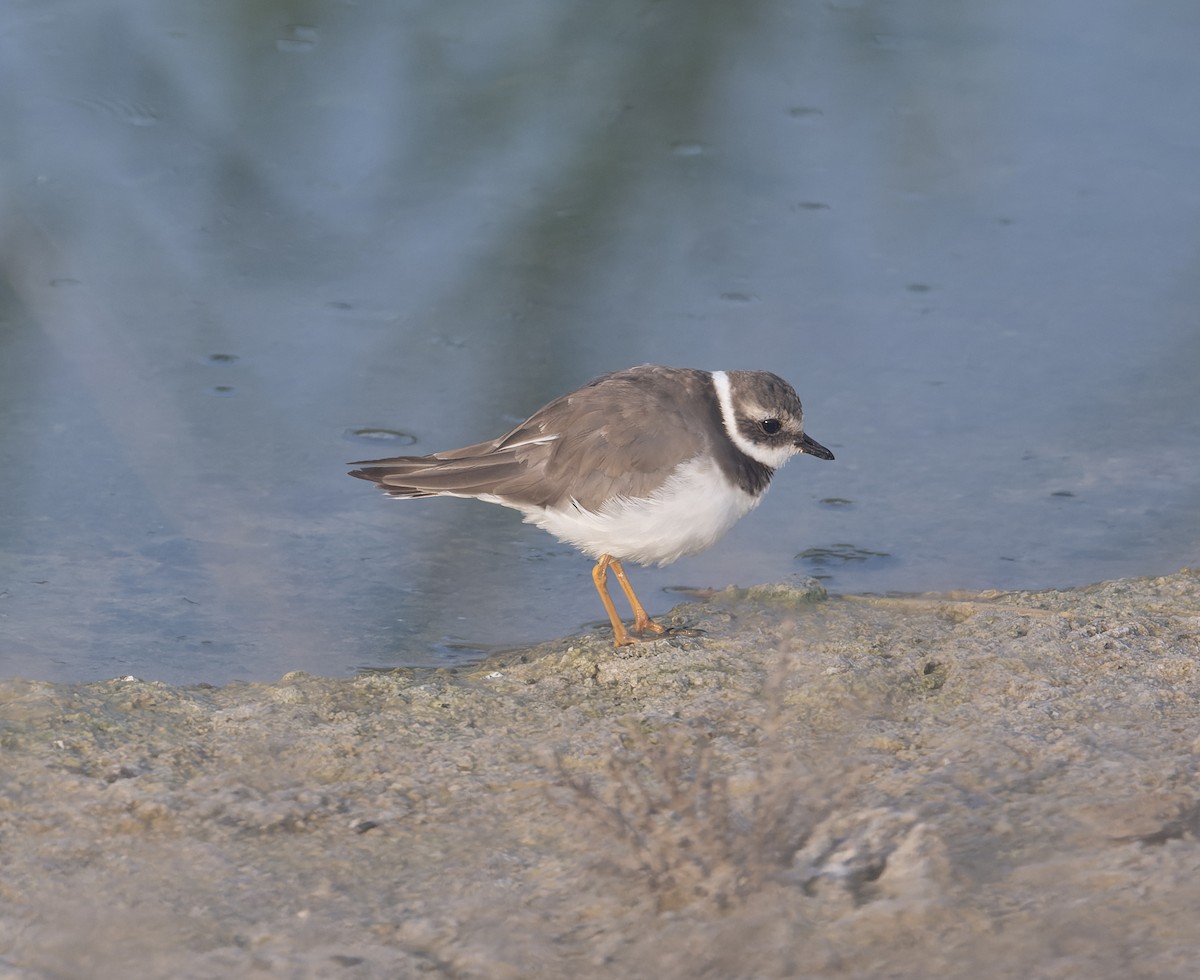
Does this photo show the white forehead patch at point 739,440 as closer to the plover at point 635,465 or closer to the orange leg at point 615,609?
the plover at point 635,465

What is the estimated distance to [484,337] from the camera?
6883 mm

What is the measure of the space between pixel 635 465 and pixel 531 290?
94.1 inches

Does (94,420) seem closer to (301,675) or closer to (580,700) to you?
(301,675)

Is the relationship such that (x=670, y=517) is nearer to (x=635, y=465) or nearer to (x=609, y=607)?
(x=635, y=465)

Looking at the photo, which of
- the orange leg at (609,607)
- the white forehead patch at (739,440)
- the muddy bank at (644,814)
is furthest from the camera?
the white forehead patch at (739,440)

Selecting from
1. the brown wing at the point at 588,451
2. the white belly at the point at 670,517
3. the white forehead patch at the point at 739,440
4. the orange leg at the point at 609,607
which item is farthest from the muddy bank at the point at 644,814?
the white forehead patch at the point at 739,440

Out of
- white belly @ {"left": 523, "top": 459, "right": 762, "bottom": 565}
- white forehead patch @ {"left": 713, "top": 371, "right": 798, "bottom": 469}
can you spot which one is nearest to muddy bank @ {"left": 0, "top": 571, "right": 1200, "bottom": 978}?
white belly @ {"left": 523, "top": 459, "right": 762, "bottom": 565}

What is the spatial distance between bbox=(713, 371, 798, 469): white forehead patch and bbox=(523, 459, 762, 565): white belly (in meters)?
0.23

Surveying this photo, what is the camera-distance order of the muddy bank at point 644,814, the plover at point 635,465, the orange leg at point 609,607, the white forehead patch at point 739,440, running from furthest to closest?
the white forehead patch at point 739,440
the plover at point 635,465
the orange leg at point 609,607
the muddy bank at point 644,814

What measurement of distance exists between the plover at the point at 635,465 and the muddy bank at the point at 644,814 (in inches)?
16.6

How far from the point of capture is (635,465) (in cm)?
503

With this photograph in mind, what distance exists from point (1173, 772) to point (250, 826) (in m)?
2.19

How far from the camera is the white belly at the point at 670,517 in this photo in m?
4.96

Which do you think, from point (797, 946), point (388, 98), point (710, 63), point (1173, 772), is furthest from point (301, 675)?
point (710, 63)
